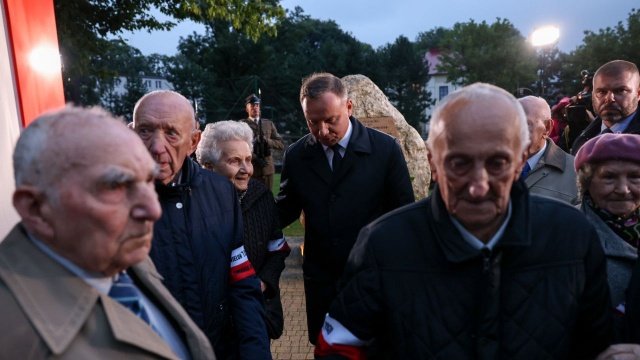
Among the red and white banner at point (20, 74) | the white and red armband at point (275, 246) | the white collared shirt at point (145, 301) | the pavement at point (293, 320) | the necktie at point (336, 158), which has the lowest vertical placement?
the pavement at point (293, 320)

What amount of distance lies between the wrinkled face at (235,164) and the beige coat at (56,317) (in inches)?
70.9

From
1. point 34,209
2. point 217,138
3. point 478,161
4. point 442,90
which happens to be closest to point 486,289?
point 478,161

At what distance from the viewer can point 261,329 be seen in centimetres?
252

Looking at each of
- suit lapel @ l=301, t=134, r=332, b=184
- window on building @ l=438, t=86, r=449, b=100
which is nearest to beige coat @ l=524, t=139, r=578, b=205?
suit lapel @ l=301, t=134, r=332, b=184

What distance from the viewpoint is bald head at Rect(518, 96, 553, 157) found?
3689 mm

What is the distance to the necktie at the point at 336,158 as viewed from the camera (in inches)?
132

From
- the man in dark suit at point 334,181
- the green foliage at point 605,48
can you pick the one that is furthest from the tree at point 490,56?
the man in dark suit at point 334,181

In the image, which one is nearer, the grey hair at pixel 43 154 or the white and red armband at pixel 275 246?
the grey hair at pixel 43 154

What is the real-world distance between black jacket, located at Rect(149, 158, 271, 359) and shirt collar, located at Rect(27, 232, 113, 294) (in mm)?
790

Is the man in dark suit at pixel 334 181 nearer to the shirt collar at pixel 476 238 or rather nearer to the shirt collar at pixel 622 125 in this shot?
the shirt collar at pixel 476 238

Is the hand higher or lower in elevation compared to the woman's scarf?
lower

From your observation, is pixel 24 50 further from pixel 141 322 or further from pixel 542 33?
pixel 542 33

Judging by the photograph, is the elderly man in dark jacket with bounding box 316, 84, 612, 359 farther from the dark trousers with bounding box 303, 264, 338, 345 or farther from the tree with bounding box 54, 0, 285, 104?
the tree with bounding box 54, 0, 285, 104

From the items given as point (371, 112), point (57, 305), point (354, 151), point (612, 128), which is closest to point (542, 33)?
point (371, 112)
